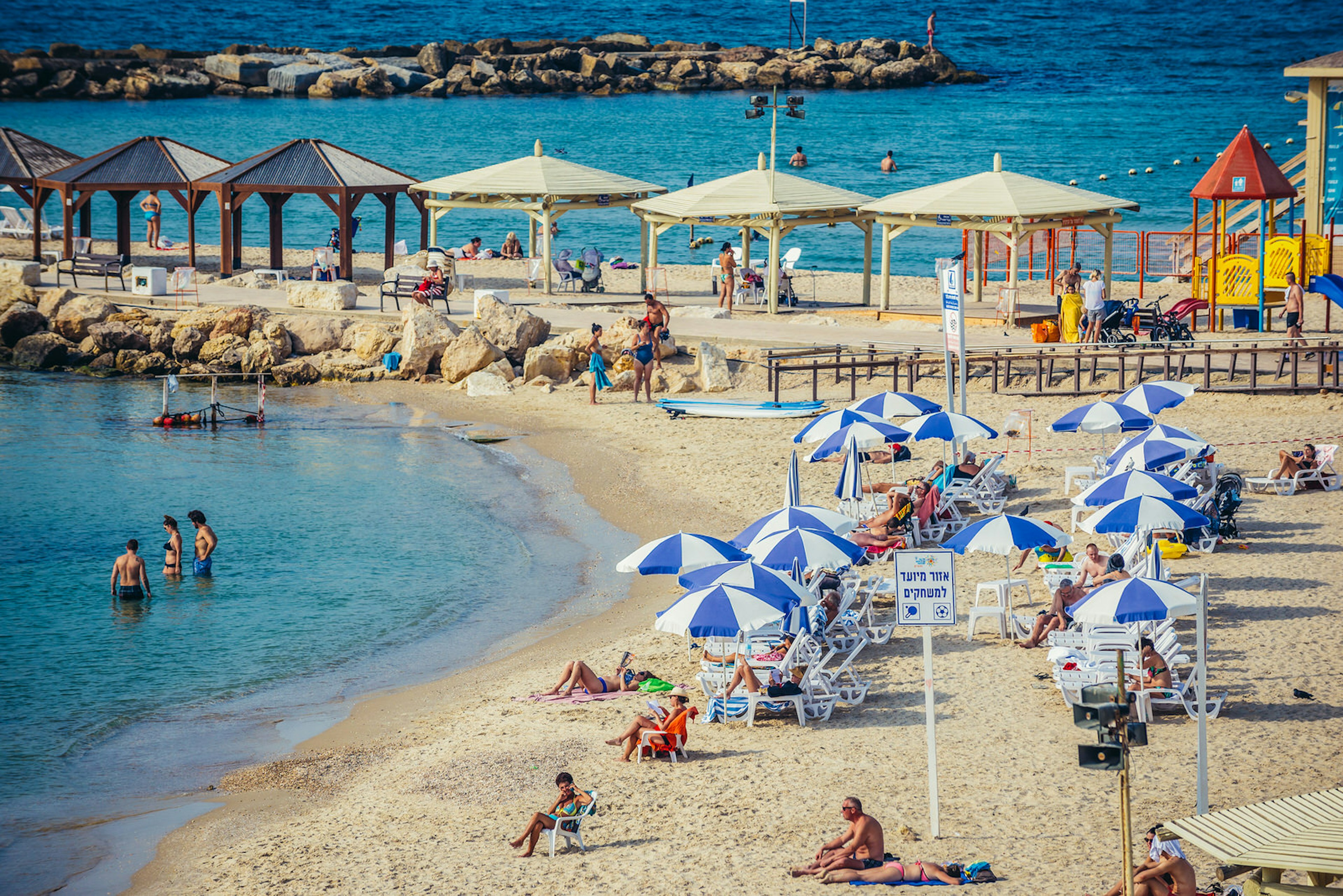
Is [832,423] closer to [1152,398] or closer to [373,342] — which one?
[1152,398]

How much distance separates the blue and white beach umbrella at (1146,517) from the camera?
484 inches

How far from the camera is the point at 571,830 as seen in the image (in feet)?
29.7

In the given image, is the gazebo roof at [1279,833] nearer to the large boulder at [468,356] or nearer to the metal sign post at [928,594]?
the metal sign post at [928,594]

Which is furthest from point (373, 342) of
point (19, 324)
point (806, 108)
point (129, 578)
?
point (806, 108)

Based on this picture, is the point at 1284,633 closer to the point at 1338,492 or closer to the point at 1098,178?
the point at 1338,492

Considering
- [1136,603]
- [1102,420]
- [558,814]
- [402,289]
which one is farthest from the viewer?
[402,289]

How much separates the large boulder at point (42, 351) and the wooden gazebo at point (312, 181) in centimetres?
427

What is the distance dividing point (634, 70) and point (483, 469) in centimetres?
8096

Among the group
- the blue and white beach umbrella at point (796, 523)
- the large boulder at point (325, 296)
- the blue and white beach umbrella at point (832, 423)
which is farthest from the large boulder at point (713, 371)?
the blue and white beach umbrella at point (796, 523)

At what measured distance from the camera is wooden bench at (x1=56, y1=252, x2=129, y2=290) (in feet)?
100

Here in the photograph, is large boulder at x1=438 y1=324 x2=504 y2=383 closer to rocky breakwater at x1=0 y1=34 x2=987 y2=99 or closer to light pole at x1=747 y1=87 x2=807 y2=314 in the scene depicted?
light pole at x1=747 y1=87 x2=807 y2=314

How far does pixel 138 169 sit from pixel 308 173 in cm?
492

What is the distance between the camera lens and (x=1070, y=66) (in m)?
108

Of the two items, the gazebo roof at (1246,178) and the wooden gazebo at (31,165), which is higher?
the wooden gazebo at (31,165)
